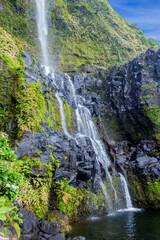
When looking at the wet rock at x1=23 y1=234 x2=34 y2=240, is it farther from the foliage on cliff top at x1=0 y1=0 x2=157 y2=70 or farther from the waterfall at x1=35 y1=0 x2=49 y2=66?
the waterfall at x1=35 y1=0 x2=49 y2=66

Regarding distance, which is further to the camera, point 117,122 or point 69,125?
point 117,122

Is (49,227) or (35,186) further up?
(35,186)

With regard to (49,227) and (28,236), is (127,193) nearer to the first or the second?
(49,227)

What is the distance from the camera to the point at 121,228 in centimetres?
1007

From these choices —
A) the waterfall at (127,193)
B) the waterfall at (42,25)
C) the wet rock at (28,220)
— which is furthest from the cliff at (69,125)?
the waterfall at (42,25)

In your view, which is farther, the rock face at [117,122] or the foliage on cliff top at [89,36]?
the foliage on cliff top at [89,36]

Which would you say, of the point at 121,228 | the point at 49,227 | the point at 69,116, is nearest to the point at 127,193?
the point at 121,228

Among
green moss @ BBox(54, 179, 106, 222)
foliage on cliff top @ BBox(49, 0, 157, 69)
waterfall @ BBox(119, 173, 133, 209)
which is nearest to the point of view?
green moss @ BBox(54, 179, 106, 222)

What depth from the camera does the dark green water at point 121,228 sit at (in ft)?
29.3

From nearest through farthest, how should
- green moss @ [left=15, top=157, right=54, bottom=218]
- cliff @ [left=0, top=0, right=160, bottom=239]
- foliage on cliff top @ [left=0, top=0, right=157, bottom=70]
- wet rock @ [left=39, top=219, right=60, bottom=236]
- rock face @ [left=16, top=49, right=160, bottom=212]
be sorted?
1. wet rock @ [left=39, top=219, right=60, bottom=236]
2. green moss @ [left=15, top=157, right=54, bottom=218]
3. cliff @ [left=0, top=0, right=160, bottom=239]
4. rock face @ [left=16, top=49, right=160, bottom=212]
5. foliage on cliff top @ [left=0, top=0, right=157, bottom=70]

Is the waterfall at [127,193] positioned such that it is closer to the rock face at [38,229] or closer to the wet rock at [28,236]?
the rock face at [38,229]

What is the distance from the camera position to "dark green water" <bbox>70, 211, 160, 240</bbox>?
8930 millimetres

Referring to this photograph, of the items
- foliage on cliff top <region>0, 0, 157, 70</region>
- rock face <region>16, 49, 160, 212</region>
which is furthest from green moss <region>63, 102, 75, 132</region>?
foliage on cliff top <region>0, 0, 157, 70</region>

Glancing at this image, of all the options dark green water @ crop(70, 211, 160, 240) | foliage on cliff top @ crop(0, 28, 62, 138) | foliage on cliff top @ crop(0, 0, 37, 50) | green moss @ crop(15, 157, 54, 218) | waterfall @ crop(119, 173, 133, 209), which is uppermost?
foliage on cliff top @ crop(0, 0, 37, 50)
